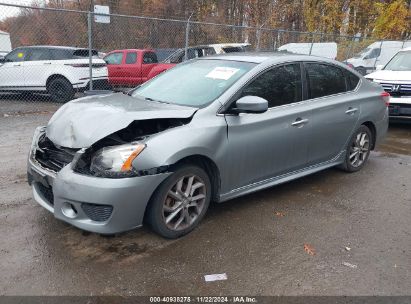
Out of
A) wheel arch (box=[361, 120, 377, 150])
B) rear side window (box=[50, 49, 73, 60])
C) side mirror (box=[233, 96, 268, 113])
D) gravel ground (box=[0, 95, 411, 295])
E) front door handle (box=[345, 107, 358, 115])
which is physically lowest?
gravel ground (box=[0, 95, 411, 295])

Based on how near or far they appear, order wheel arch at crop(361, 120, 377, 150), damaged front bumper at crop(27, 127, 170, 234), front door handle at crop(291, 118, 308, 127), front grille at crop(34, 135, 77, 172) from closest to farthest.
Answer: damaged front bumper at crop(27, 127, 170, 234) → front grille at crop(34, 135, 77, 172) → front door handle at crop(291, 118, 308, 127) → wheel arch at crop(361, 120, 377, 150)

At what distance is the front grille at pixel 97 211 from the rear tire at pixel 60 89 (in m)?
8.57

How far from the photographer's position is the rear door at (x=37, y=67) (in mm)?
11023

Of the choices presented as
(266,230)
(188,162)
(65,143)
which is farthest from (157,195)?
(266,230)

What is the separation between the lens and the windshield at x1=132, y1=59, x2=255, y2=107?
3.89 m

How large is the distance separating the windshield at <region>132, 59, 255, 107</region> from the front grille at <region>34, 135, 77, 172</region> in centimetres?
113

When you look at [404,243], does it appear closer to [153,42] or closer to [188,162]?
[188,162]

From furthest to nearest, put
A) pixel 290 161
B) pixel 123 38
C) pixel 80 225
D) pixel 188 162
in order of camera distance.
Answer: pixel 123 38 → pixel 290 161 → pixel 188 162 → pixel 80 225

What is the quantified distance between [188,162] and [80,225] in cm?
103

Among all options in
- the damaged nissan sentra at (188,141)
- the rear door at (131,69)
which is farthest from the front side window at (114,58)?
the damaged nissan sentra at (188,141)

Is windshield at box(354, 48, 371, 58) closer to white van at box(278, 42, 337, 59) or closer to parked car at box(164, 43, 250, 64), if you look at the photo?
white van at box(278, 42, 337, 59)

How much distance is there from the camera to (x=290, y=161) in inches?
170

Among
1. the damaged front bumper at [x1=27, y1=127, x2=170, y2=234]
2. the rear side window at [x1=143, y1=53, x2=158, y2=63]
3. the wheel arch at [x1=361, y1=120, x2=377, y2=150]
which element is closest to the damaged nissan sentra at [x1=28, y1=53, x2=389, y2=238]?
the damaged front bumper at [x1=27, y1=127, x2=170, y2=234]

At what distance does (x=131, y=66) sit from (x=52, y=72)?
9.72ft
